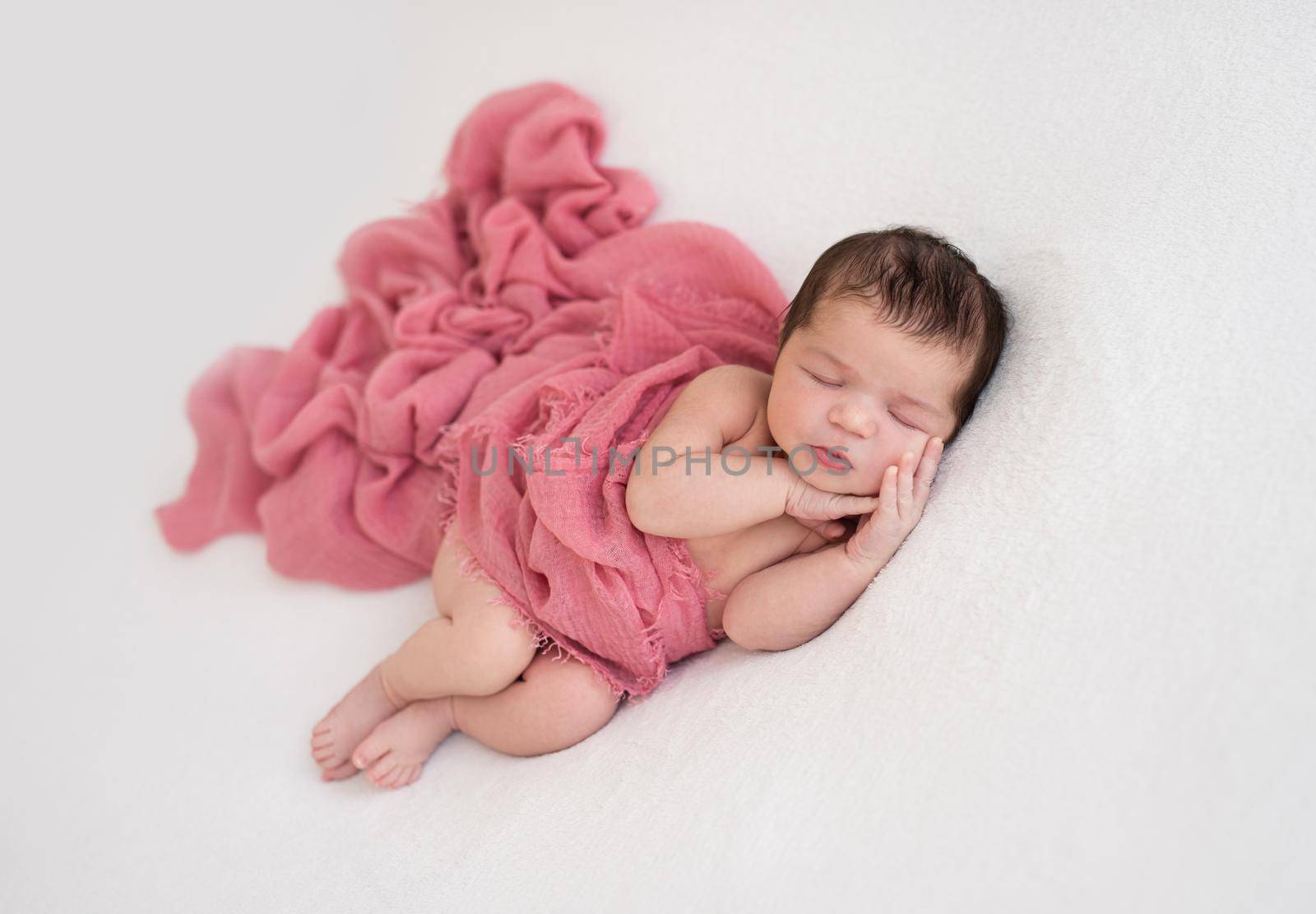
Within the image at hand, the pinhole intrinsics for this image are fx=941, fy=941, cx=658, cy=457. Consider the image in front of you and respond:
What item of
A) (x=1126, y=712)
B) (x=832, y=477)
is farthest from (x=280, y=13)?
(x=1126, y=712)

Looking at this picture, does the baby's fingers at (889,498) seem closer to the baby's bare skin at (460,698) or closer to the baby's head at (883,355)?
the baby's head at (883,355)

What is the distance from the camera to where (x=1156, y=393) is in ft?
3.24

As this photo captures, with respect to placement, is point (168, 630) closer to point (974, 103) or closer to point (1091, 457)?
point (1091, 457)

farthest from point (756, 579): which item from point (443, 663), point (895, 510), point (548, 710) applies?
point (443, 663)

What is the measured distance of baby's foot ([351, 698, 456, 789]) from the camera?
1.25 meters

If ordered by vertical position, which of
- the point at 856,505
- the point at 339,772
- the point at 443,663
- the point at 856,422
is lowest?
the point at 339,772

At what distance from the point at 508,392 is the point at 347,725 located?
1.71ft

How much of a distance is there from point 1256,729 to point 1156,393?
0.35 m

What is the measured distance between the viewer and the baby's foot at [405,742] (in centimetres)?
125

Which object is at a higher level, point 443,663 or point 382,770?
point 443,663

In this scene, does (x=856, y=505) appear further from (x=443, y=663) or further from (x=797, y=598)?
(x=443, y=663)

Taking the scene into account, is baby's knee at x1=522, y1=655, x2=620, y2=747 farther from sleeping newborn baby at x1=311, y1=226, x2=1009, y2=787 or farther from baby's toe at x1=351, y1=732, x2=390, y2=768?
baby's toe at x1=351, y1=732, x2=390, y2=768

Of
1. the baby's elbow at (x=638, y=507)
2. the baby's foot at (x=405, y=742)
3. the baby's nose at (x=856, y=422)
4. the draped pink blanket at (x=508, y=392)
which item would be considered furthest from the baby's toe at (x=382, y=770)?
the baby's nose at (x=856, y=422)

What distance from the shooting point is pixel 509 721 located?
1.23 meters
